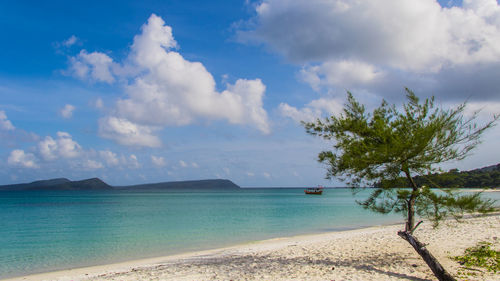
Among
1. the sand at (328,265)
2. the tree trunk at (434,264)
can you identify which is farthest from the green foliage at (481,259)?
the tree trunk at (434,264)

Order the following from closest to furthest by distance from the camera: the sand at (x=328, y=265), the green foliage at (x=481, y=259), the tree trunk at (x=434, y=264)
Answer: the tree trunk at (x=434, y=264), the sand at (x=328, y=265), the green foliage at (x=481, y=259)

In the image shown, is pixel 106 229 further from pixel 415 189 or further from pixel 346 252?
pixel 415 189

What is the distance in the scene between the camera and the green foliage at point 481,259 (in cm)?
1064

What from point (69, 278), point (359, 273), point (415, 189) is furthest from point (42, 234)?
point (415, 189)

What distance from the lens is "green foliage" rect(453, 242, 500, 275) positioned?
1064cm

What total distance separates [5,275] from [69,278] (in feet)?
14.2

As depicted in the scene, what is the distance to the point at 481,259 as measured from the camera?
11.4m

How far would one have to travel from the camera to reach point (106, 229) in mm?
30891

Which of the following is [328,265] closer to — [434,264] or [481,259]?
[434,264]

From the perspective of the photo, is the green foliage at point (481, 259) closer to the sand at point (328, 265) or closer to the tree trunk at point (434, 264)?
the sand at point (328, 265)

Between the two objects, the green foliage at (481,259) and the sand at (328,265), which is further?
the green foliage at (481,259)

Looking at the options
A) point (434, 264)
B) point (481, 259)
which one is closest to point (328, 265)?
point (434, 264)

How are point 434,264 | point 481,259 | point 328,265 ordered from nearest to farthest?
point 434,264, point 481,259, point 328,265

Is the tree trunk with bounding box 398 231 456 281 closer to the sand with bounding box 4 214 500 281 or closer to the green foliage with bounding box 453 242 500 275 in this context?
the sand with bounding box 4 214 500 281
